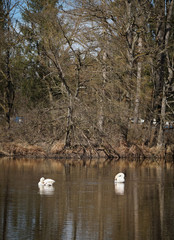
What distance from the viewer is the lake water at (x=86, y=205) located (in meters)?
12.0

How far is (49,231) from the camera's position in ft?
39.2

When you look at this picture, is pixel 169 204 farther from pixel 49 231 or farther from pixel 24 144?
pixel 24 144

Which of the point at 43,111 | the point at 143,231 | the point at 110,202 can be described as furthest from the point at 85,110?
the point at 143,231

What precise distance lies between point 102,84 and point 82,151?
4.20m

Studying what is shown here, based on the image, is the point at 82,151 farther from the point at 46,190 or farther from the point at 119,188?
the point at 46,190

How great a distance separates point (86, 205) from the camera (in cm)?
1527

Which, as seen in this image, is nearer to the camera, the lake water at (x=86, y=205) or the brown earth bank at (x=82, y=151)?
the lake water at (x=86, y=205)

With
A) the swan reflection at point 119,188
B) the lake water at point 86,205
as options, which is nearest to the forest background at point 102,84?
the lake water at point 86,205

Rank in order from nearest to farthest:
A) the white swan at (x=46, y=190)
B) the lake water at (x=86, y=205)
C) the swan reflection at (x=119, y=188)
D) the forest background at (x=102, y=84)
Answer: the lake water at (x=86, y=205) < the white swan at (x=46, y=190) < the swan reflection at (x=119, y=188) < the forest background at (x=102, y=84)

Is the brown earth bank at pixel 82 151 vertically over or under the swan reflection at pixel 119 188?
over

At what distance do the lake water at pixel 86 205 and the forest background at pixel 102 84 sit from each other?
6.44 metres

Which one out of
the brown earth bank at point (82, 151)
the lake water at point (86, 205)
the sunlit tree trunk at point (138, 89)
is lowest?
the lake water at point (86, 205)

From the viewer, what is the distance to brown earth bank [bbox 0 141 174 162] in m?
31.8

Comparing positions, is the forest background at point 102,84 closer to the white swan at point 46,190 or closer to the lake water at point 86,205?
the lake water at point 86,205
